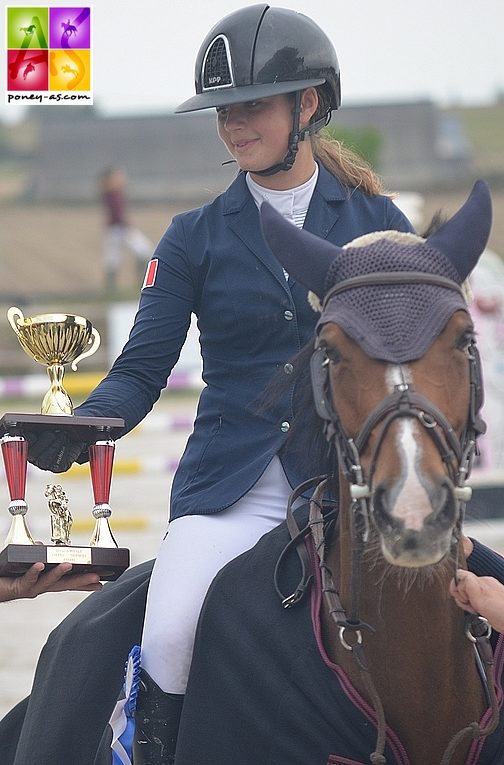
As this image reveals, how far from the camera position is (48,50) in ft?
23.2

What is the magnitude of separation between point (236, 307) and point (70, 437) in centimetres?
59

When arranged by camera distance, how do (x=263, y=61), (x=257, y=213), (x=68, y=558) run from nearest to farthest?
→ 1. (x=68, y=558)
2. (x=263, y=61)
3. (x=257, y=213)

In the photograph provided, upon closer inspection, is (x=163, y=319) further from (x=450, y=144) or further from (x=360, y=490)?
(x=450, y=144)

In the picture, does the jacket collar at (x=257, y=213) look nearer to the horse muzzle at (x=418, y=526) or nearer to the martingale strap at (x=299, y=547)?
the martingale strap at (x=299, y=547)

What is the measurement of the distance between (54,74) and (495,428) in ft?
15.5

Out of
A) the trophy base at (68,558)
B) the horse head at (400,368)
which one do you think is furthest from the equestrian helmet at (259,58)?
the trophy base at (68,558)

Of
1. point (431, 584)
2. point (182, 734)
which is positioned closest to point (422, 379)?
point (431, 584)

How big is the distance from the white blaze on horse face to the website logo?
4.55 m

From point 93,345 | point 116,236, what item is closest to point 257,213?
point 93,345

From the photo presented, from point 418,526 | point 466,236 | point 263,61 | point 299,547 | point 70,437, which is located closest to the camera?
point 418,526

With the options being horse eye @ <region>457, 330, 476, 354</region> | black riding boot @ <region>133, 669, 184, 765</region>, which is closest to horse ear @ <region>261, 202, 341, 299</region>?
horse eye @ <region>457, 330, 476, 354</region>

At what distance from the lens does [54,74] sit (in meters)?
7.00

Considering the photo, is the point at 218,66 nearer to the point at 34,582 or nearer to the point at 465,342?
the point at 465,342

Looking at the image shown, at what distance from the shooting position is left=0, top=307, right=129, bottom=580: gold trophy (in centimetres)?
359
